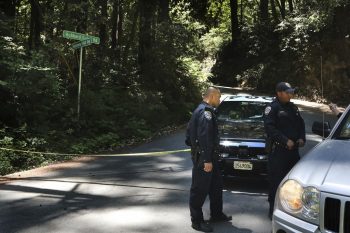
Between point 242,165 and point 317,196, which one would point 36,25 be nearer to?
point 242,165

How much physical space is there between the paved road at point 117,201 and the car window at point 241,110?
55.5 inches

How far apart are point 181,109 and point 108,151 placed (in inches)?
295

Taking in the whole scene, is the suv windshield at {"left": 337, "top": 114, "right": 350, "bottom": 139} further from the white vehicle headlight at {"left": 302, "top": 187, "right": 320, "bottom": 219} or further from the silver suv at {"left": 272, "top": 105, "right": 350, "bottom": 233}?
the white vehicle headlight at {"left": 302, "top": 187, "right": 320, "bottom": 219}

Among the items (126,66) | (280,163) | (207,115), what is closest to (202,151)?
(207,115)

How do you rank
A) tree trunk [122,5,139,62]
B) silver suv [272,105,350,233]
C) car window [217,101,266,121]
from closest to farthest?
silver suv [272,105,350,233], car window [217,101,266,121], tree trunk [122,5,139,62]

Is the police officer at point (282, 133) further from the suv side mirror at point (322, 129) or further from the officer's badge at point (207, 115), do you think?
the officer's badge at point (207, 115)

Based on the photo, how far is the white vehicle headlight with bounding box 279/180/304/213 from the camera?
3920mm

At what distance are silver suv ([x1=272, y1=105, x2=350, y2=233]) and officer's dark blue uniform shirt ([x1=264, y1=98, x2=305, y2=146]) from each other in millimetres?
2019

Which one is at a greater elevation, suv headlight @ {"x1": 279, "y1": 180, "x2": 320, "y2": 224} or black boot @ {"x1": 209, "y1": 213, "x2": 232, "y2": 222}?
suv headlight @ {"x1": 279, "y1": 180, "x2": 320, "y2": 224}

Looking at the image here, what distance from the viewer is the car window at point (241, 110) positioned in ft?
32.5

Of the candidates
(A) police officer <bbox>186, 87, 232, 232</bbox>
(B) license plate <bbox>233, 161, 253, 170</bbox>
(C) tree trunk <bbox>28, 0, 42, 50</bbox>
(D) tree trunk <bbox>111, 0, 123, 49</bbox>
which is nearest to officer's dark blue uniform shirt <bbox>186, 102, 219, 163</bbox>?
(A) police officer <bbox>186, 87, 232, 232</bbox>

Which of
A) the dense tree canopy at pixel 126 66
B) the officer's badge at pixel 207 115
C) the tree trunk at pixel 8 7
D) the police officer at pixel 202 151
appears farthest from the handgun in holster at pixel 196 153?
the tree trunk at pixel 8 7

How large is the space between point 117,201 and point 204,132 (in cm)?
265

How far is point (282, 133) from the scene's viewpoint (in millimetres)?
6523
